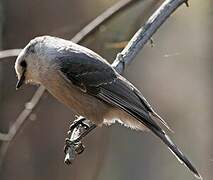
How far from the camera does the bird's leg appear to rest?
11.3 ft

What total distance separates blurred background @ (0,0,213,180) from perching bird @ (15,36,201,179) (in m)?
0.16

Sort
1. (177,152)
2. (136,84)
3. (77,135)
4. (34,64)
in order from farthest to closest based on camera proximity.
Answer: (136,84)
(34,64)
(77,135)
(177,152)

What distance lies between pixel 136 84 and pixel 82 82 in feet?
10.4

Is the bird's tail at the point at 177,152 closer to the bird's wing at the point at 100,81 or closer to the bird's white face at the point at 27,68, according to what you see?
the bird's wing at the point at 100,81

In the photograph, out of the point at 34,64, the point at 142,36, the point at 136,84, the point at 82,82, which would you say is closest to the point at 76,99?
the point at 82,82

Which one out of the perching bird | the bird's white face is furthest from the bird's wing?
the bird's white face

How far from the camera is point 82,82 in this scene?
390cm

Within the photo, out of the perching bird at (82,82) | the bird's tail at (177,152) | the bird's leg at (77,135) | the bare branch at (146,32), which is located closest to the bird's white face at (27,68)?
the perching bird at (82,82)

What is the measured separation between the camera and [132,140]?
7305 millimetres

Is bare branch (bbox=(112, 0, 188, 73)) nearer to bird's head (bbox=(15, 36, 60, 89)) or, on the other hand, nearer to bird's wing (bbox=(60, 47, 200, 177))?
bird's wing (bbox=(60, 47, 200, 177))

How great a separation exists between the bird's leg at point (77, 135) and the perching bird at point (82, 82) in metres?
0.06

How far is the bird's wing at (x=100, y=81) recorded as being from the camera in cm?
383

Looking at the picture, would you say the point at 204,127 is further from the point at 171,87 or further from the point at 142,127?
the point at 142,127

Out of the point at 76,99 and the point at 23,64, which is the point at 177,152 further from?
the point at 23,64
